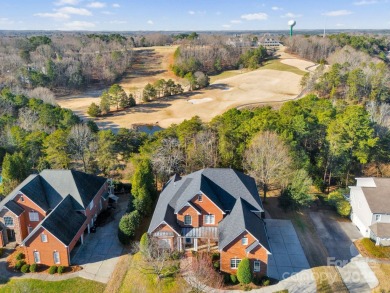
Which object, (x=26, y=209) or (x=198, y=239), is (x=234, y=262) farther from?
(x=26, y=209)

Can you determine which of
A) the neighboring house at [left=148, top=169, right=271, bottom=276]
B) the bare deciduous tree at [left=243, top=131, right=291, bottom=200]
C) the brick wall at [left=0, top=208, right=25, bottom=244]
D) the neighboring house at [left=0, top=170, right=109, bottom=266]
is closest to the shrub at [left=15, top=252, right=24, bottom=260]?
the neighboring house at [left=0, top=170, right=109, bottom=266]

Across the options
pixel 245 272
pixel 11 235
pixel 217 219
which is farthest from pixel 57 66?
pixel 245 272

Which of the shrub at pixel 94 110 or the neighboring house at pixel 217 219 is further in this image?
the shrub at pixel 94 110

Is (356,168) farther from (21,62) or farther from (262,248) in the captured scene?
(21,62)

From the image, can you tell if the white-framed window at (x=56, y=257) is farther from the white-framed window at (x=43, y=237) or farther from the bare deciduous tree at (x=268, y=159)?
the bare deciduous tree at (x=268, y=159)

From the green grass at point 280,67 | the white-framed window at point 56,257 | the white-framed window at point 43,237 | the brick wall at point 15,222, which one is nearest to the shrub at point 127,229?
the white-framed window at point 56,257

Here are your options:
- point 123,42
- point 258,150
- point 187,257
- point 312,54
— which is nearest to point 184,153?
point 258,150
